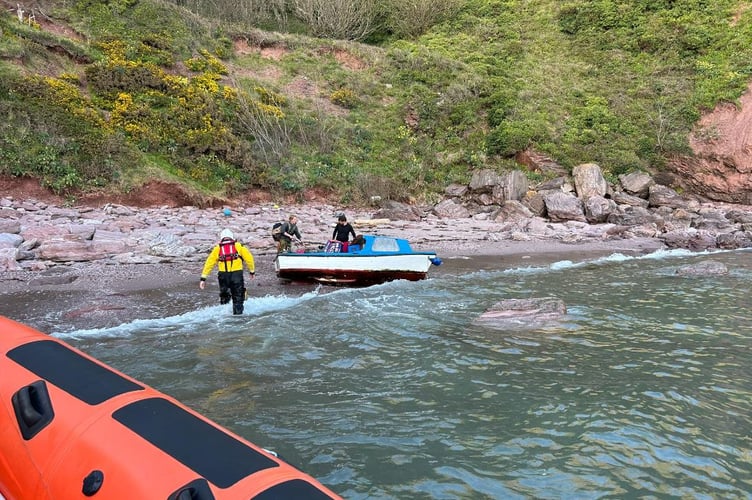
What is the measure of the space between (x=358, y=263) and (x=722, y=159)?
2329cm

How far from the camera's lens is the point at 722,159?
2577 centimetres

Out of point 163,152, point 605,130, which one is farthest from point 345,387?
point 605,130

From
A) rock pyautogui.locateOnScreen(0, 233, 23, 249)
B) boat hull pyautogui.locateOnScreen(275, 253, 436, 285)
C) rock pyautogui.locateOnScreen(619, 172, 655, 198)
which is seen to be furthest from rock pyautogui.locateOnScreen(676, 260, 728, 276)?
rock pyautogui.locateOnScreen(0, 233, 23, 249)

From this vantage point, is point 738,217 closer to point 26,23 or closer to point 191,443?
point 191,443

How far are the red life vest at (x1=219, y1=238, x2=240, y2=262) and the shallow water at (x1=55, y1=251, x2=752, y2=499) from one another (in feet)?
3.75

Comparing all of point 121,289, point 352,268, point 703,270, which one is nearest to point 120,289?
point 121,289

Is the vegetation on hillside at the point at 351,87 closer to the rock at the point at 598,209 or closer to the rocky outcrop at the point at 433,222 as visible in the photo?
the rocky outcrop at the point at 433,222

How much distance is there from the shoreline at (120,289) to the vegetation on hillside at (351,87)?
8.10 m

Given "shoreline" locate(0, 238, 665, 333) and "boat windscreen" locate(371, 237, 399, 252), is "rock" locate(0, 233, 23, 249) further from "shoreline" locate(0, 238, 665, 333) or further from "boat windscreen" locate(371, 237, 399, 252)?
"boat windscreen" locate(371, 237, 399, 252)

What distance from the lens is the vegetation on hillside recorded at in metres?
20.8

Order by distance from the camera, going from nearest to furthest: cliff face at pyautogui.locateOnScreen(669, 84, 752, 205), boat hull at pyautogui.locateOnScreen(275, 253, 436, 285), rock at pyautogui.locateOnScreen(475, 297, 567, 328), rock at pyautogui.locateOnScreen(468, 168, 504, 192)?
rock at pyautogui.locateOnScreen(475, 297, 567, 328)
boat hull at pyautogui.locateOnScreen(275, 253, 436, 285)
rock at pyautogui.locateOnScreen(468, 168, 504, 192)
cliff face at pyautogui.locateOnScreen(669, 84, 752, 205)

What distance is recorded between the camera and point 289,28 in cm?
3953

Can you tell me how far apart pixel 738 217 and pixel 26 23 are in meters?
34.8

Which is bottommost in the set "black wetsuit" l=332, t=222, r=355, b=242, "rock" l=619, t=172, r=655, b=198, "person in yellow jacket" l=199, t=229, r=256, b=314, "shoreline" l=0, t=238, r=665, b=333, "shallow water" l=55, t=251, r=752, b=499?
"shallow water" l=55, t=251, r=752, b=499
